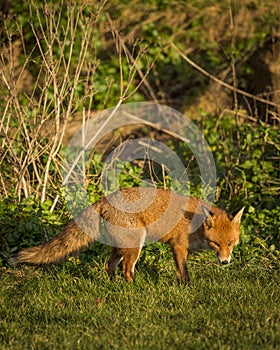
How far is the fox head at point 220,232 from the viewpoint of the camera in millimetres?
7216

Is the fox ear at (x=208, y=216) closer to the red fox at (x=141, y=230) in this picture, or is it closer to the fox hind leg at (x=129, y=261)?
the red fox at (x=141, y=230)

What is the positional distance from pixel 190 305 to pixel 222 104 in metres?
7.61

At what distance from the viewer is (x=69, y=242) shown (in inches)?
279

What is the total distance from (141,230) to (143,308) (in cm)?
121

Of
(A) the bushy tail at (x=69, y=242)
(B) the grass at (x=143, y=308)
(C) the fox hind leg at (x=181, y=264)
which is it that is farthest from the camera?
(C) the fox hind leg at (x=181, y=264)

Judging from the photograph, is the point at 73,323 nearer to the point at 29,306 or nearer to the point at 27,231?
the point at 29,306

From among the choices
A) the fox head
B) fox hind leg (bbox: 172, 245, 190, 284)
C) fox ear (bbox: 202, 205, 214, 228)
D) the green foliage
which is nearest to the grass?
the green foliage

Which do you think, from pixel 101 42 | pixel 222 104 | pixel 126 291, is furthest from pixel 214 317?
pixel 101 42

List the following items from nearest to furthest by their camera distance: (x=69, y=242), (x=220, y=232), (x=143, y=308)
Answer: (x=143, y=308) < (x=69, y=242) < (x=220, y=232)

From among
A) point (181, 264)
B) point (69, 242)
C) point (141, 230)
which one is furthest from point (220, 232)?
point (69, 242)

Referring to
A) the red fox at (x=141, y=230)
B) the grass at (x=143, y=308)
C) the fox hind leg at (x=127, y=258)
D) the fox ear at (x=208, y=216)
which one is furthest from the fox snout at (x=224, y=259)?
the fox hind leg at (x=127, y=258)

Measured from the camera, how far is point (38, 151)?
9.22m

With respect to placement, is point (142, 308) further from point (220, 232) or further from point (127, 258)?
point (220, 232)

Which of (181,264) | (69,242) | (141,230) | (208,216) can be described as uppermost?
(208,216)
